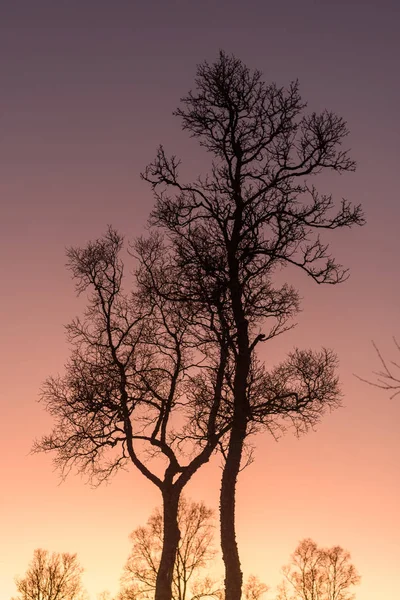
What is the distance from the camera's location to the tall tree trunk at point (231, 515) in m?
21.0

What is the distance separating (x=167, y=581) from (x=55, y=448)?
16.7 feet

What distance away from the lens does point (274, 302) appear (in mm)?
23422

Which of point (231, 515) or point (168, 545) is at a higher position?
point (168, 545)

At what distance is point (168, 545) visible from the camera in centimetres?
2578

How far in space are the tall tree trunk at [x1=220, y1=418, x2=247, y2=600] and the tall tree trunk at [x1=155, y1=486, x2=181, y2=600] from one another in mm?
4587

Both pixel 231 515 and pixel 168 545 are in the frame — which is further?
pixel 168 545

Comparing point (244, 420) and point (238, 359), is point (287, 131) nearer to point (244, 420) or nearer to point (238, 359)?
point (238, 359)

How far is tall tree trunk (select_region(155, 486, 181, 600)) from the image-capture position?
25250mm

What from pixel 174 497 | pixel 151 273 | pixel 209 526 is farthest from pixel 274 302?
pixel 209 526

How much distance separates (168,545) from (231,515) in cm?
509

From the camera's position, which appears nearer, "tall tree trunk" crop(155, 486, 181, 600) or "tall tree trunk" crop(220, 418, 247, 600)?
"tall tree trunk" crop(220, 418, 247, 600)

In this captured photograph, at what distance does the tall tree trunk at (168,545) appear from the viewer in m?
25.2

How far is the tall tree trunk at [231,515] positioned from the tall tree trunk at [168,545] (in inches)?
181

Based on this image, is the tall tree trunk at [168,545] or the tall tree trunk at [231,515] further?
the tall tree trunk at [168,545]
